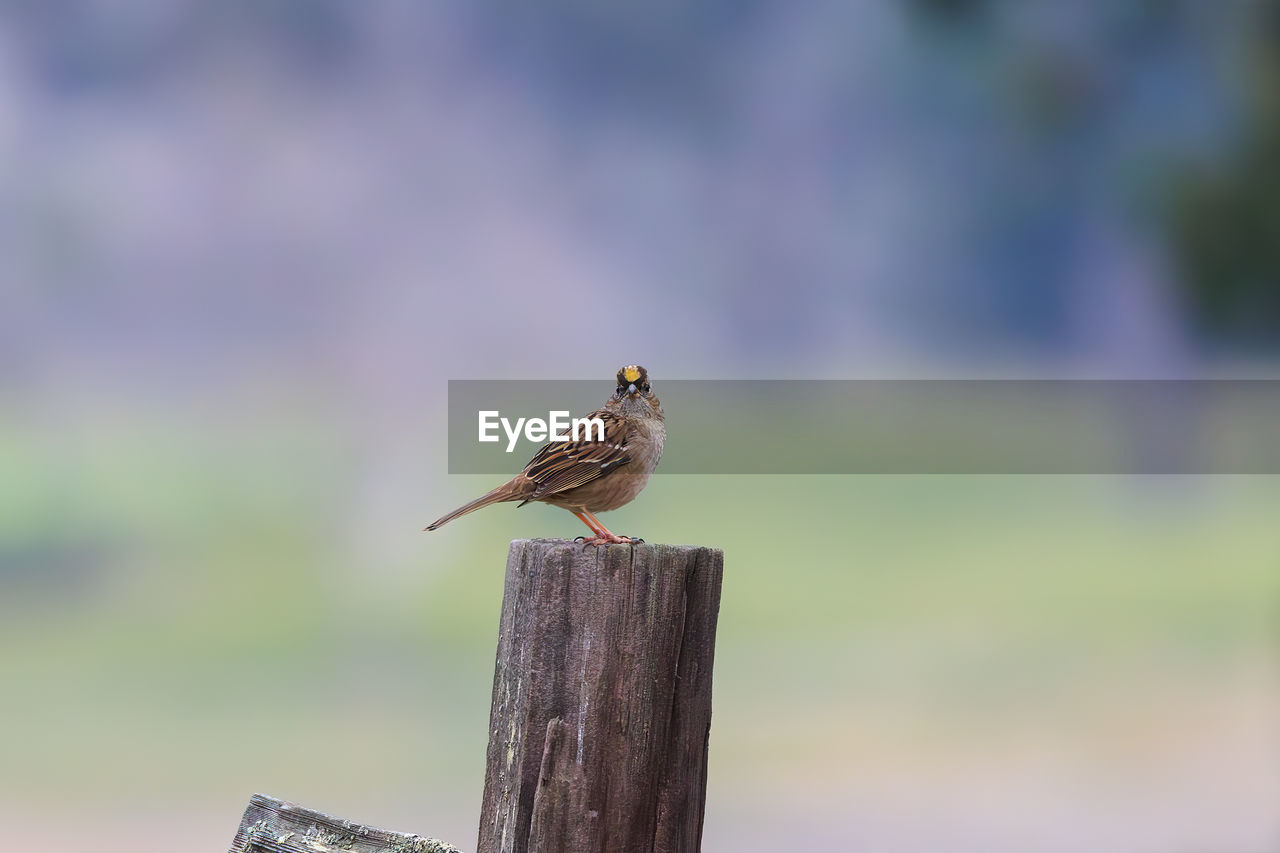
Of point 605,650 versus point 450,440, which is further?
point 450,440

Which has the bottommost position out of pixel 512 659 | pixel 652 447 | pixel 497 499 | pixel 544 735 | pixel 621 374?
pixel 544 735

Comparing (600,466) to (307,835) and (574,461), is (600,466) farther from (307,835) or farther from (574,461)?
(307,835)

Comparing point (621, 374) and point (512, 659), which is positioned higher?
point (621, 374)

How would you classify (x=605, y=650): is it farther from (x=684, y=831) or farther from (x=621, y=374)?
(x=621, y=374)

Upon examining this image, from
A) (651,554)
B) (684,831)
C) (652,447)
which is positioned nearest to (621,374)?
(652,447)

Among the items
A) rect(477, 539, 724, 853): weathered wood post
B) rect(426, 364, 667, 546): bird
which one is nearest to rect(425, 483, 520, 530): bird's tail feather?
rect(426, 364, 667, 546): bird
